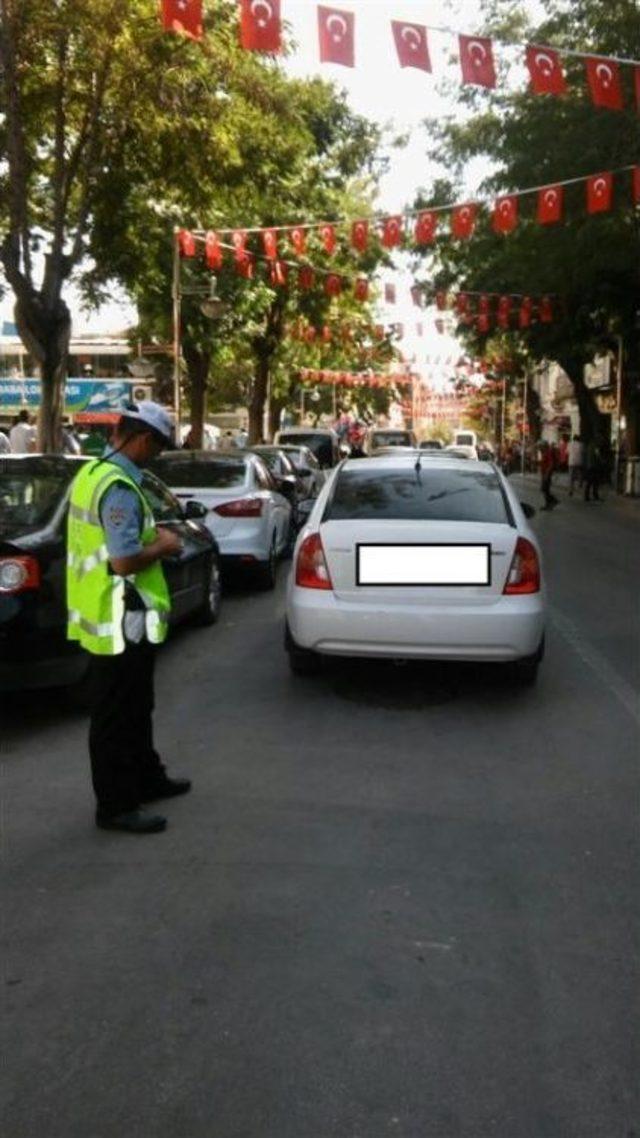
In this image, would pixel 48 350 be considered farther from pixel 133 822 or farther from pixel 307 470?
pixel 133 822

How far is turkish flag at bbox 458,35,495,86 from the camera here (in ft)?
34.1

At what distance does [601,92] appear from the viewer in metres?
11.5

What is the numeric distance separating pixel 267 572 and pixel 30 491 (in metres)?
4.88

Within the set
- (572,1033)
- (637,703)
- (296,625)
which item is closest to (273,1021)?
(572,1033)

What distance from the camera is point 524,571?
630 centimetres

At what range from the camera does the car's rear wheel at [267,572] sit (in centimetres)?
1088

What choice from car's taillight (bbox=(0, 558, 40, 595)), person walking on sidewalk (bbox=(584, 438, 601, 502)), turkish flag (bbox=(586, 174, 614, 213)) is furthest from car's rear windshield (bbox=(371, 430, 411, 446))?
car's taillight (bbox=(0, 558, 40, 595))

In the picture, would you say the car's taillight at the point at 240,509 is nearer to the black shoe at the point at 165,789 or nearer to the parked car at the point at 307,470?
the black shoe at the point at 165,789

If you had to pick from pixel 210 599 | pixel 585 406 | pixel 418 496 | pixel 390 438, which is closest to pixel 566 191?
pixel 210 599

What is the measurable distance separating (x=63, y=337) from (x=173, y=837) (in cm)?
1186

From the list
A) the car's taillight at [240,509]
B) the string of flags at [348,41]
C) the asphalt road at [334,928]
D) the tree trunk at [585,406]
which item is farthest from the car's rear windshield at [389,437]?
A: the asphalt road at [334,928]

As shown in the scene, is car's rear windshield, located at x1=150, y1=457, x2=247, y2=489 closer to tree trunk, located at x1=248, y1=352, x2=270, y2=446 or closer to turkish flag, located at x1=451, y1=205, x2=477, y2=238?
turkish flag, located at x1=451, y1=205, x2=477, y2=238

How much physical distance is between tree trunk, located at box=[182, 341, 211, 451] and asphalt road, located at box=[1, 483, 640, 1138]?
78.9 feet

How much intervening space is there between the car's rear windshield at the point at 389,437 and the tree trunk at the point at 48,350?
27.2 meters
